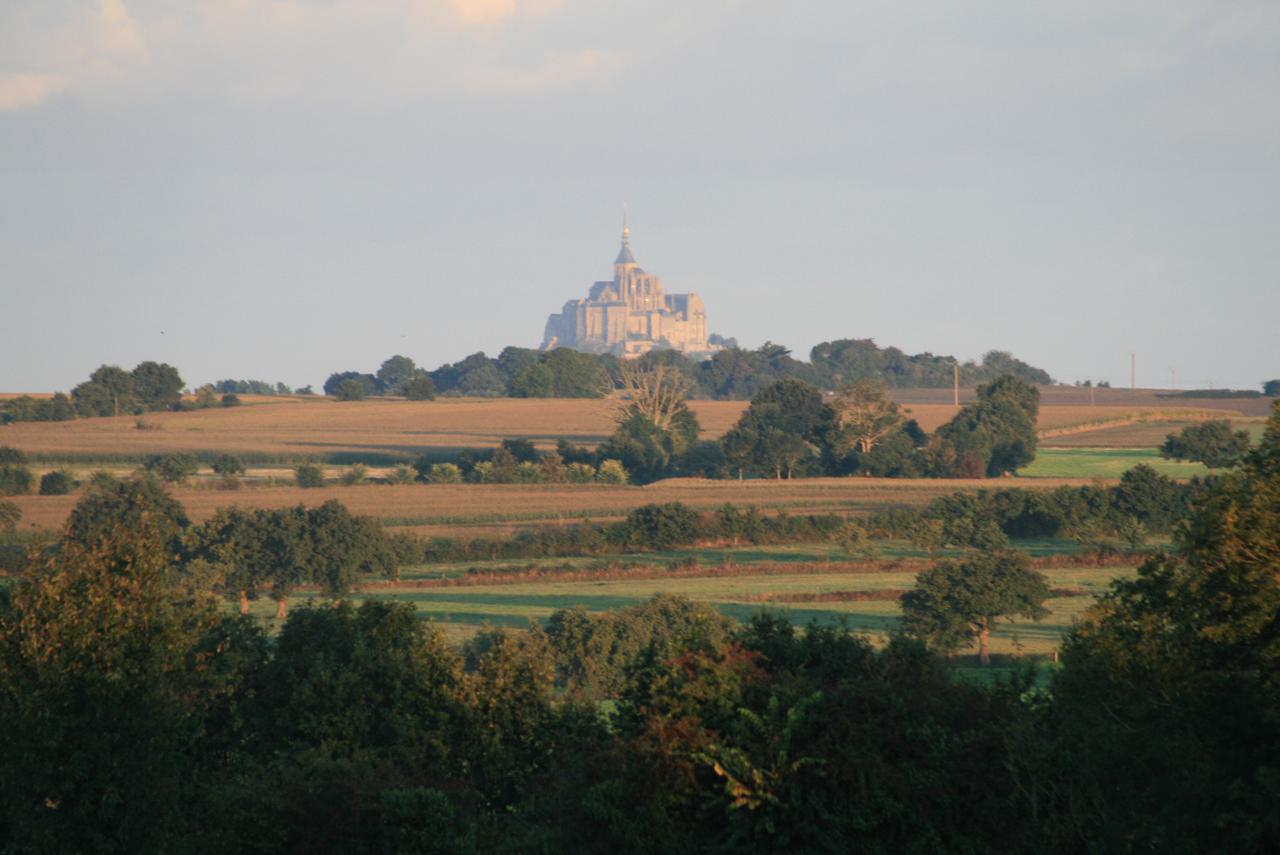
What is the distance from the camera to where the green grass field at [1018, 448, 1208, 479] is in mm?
76250

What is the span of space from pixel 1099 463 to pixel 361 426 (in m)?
53.6

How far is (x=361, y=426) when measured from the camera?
365 ft

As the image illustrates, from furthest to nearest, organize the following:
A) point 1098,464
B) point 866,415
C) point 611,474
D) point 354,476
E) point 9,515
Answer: point 866,415 < point 354,476 < point 611,474 < point 1098,464 < point 9,515

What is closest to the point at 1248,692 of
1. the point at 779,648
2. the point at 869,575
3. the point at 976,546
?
the point at 779,648

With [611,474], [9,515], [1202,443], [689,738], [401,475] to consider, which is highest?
[1202,443]

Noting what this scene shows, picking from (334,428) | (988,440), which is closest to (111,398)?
(334,428)

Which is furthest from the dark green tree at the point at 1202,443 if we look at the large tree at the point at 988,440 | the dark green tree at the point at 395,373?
the dark green tree at the point at 395,373

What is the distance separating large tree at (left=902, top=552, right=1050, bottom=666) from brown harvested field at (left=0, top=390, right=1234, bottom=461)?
55020mm

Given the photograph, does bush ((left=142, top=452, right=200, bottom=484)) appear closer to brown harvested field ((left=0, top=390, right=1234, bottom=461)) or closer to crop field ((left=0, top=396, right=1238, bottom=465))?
crop field ((left=0, top=396, right=1238, bottom=465))

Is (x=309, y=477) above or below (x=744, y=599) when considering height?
above

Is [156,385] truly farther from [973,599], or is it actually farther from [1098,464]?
[973,599]

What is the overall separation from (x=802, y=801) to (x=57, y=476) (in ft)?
219

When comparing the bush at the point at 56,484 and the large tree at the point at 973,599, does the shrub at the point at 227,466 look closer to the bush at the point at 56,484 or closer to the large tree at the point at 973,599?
the bush at the point at 56,484

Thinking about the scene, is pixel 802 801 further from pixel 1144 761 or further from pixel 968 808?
pixel 1144 761
